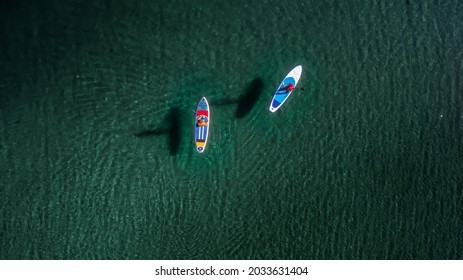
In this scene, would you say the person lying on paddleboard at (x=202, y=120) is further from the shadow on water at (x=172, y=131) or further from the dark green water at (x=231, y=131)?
the shadow on water at (x=172, y=131)

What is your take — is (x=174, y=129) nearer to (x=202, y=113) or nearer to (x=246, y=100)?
(x=202, y=113)

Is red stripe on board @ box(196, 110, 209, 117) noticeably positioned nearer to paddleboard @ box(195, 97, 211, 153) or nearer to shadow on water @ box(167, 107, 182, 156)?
paddleboard @ box(195, 97, 211, 153)

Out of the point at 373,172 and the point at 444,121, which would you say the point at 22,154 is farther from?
the point at 444,121

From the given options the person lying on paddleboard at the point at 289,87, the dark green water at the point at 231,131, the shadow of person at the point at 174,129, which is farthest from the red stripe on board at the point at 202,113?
the person lying on paddleboard at the point at 289,87

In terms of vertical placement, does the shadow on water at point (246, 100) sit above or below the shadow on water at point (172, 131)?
above

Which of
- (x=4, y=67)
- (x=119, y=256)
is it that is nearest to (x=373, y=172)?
(x=119, y=256)

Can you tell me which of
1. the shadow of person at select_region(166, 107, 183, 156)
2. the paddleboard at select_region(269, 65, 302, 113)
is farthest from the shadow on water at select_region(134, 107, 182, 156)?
the paddleboard at select_region(269, 65, 302, 113)
